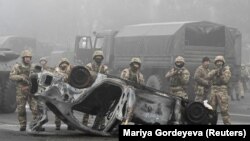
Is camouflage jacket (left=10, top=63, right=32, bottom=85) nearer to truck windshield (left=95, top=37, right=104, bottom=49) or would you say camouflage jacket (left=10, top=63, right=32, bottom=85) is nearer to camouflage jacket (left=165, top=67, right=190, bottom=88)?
camouflage jacket (left=165, top=67, right=190, bottom=88)

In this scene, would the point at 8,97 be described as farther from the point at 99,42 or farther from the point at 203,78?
the point at 99,42

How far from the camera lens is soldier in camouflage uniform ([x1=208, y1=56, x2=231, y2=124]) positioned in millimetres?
12672

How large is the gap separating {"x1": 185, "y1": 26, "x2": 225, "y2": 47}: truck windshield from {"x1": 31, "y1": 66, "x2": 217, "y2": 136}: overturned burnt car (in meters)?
11.9

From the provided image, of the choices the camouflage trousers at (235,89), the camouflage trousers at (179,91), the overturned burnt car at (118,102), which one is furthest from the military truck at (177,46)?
the overturned burnt car at (118,102)

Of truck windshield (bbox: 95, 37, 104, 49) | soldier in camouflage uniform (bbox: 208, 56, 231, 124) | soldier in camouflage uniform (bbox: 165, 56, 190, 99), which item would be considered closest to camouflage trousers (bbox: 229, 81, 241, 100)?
truck windshield (bbox: 95, 37, 104, 49)

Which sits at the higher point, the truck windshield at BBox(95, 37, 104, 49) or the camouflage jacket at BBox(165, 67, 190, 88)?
the truck windshield at BBox(95, 37, 104, 49)

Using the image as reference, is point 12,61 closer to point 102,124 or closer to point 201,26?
point 102,124

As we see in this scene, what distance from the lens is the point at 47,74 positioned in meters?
10.5

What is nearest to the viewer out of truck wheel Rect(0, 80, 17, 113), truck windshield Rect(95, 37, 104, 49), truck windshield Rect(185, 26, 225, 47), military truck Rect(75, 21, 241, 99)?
truck wheel Rect(0, 80, 17, 113)

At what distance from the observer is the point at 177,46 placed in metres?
21.7

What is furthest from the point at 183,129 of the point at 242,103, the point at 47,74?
the point at 242,103

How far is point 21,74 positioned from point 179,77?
3220 millimetres

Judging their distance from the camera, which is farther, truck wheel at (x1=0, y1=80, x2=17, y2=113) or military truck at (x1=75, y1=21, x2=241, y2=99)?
military truck at (x1=75, y1=21, x2=241, y2=99)

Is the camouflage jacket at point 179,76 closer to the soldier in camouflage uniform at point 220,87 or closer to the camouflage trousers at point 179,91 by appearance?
the camouflage trousers at point 179,91
